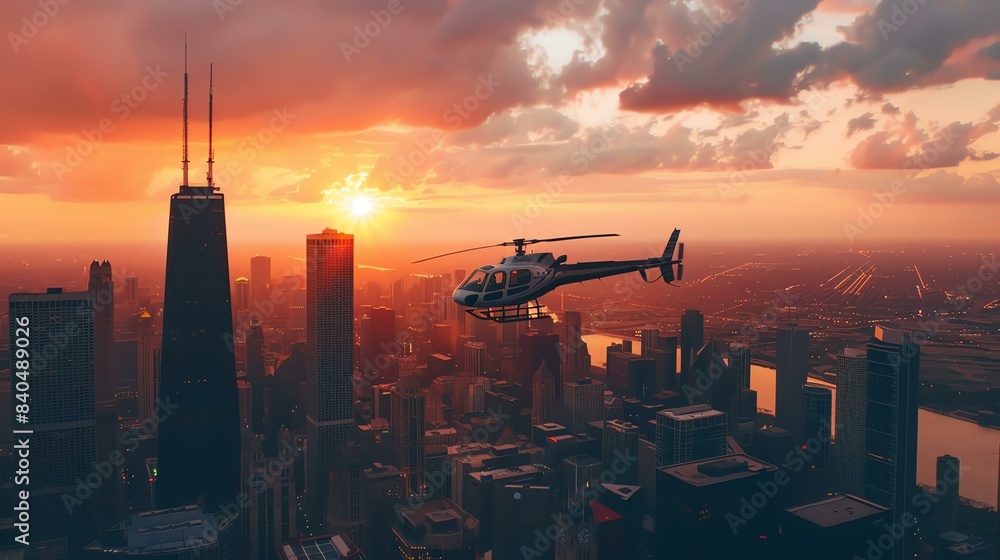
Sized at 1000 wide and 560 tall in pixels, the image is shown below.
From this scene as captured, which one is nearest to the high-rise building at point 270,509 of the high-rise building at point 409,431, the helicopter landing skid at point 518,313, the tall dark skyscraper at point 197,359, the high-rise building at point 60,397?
the tall dark skyscraper at point 197,359

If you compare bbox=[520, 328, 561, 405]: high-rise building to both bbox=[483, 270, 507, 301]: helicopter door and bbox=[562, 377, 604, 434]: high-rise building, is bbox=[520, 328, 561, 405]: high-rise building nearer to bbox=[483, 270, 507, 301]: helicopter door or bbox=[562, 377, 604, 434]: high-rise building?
bbox=[562, 377, 604, 434]: high-rise building

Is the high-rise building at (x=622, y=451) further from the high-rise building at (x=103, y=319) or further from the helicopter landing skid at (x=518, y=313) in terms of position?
the high-rise building at (x=103, y=319)

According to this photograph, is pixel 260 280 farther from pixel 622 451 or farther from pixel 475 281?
pixel 475 281

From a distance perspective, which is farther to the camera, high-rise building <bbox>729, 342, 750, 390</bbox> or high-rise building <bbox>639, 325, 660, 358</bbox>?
high-rise building <bbox>639, 325, 660, 358</bbox>

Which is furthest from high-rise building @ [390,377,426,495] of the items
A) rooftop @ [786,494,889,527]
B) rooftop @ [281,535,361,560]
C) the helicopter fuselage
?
the helicopter fuselage

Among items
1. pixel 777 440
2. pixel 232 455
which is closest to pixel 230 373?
pixel 232 455

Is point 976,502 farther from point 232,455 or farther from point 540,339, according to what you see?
point 232,455
